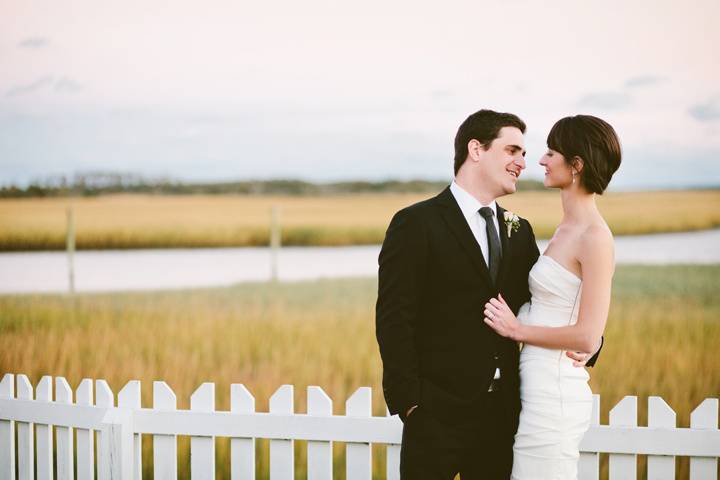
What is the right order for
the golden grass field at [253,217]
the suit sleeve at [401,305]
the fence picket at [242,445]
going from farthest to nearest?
the golden grass field at [253,217] → the fence picket at [242,445] → the suit sleeve at [401,305]

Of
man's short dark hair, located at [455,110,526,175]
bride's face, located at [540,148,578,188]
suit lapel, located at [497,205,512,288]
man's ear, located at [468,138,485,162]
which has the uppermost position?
man's short dark hair, located at [455,110,526,175]

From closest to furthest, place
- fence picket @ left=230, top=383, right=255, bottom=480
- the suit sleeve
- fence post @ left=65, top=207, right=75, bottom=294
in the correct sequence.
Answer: the suit sleeve, fence picket @ left=230, top=383, right=255, bottom=480, fence post @ left=65, top=207, right=75, bottom=294

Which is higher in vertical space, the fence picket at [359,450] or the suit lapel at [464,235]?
the suit lapel at [464,235]

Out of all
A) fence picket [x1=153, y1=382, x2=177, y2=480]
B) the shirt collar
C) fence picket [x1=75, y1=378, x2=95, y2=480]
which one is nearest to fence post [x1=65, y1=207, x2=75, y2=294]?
fence picket [x1=75, y1=378, x2=95, y2=480]

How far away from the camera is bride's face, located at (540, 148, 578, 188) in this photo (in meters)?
2.33

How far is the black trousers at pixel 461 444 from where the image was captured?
226cm

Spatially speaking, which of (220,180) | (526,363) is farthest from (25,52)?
(526,363)

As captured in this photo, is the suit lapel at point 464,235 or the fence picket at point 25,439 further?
the fence picket at point 25,439

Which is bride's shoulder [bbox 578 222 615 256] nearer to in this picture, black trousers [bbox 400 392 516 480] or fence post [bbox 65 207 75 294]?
black trousers [bbox 400 392 516 480]

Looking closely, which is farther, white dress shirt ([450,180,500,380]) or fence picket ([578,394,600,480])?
fence picket ([578,394,600,480])

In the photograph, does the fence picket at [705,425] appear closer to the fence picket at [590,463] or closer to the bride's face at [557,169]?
the fence picket at [590,463]

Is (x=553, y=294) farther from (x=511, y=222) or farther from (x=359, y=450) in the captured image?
(x=359, y=450)

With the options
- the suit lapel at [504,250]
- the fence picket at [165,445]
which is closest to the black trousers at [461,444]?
the suit lapel at [504,250]

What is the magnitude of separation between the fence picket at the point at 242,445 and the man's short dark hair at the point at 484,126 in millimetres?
1298
